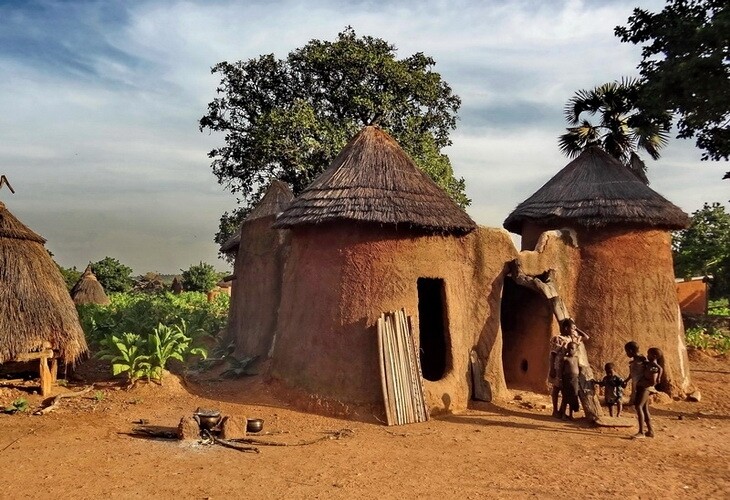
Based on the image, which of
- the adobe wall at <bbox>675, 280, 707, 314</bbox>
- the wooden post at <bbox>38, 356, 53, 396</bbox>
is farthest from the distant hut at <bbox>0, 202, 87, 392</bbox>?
the adobe wall at <bbox>675, 280, 707, 314</bbox>

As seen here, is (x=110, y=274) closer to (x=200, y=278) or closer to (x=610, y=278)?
(x=200, y=278)

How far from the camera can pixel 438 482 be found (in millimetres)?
6176

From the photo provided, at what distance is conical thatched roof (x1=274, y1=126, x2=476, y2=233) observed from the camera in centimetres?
912

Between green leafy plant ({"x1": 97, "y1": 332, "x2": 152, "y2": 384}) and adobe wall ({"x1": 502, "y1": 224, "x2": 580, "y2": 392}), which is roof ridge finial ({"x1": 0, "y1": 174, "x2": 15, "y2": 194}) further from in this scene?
adobe wall ({"x1": 502, "y1": 224, "x2": 580, "y2": 392})

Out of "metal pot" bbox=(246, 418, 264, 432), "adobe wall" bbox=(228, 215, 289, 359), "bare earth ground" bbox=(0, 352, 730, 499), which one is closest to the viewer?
"bare earth ground" bbox=(0, 352, 730, 499)

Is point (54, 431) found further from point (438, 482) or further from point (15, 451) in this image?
point (438, 482)

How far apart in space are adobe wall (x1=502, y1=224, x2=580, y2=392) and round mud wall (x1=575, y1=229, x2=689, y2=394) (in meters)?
0.26

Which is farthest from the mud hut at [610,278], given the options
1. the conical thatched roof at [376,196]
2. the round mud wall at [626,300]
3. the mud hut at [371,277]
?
the conical thatched roof at [376,196]

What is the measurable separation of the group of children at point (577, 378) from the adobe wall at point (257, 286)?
5885mm

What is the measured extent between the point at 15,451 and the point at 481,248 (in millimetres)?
7308

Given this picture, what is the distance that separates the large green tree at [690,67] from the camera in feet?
35.7

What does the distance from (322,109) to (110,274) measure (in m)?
19.2

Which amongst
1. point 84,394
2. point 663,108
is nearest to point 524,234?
point 663,108

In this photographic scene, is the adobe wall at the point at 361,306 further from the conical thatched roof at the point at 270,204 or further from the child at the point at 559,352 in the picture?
the conical thatched roof at the point at 270,204
